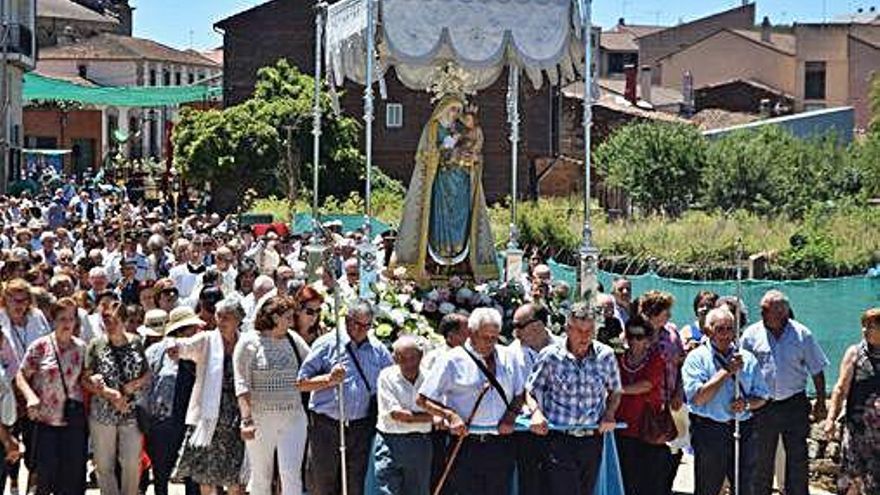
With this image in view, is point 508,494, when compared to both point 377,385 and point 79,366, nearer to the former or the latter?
point 377,385

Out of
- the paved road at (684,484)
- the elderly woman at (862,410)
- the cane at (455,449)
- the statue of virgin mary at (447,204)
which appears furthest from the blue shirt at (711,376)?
the statue of virgin mary at (447,204)

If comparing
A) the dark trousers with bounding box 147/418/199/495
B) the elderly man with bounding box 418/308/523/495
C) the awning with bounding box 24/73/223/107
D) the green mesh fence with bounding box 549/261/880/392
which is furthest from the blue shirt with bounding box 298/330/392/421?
the awning with bounding box 24/73/223/107

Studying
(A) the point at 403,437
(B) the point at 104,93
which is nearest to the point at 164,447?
(A) the point at 403,437

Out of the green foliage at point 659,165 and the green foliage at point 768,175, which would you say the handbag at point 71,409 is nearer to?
the green foliage at point 768,175

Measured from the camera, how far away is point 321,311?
→ 13953 mm

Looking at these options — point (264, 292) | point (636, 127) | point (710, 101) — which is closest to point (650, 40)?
point (710, 101)

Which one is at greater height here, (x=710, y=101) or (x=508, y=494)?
(x=710, y=101)

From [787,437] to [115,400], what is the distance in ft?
15.8

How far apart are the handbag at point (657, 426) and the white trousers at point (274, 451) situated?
2.38 m

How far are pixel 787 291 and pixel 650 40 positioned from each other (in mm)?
67444

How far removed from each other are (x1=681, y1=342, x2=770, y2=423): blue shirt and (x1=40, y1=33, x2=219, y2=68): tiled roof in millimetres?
75890

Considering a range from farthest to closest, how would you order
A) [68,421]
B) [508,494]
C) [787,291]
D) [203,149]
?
[203,149] → [787,291] → [68,421] → [508,494]

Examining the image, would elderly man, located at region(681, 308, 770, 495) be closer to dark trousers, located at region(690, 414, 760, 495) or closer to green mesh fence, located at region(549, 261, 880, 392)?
dark trousers, located at region(690, 414, 760, 495)

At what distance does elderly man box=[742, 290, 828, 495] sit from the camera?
42.1ft
